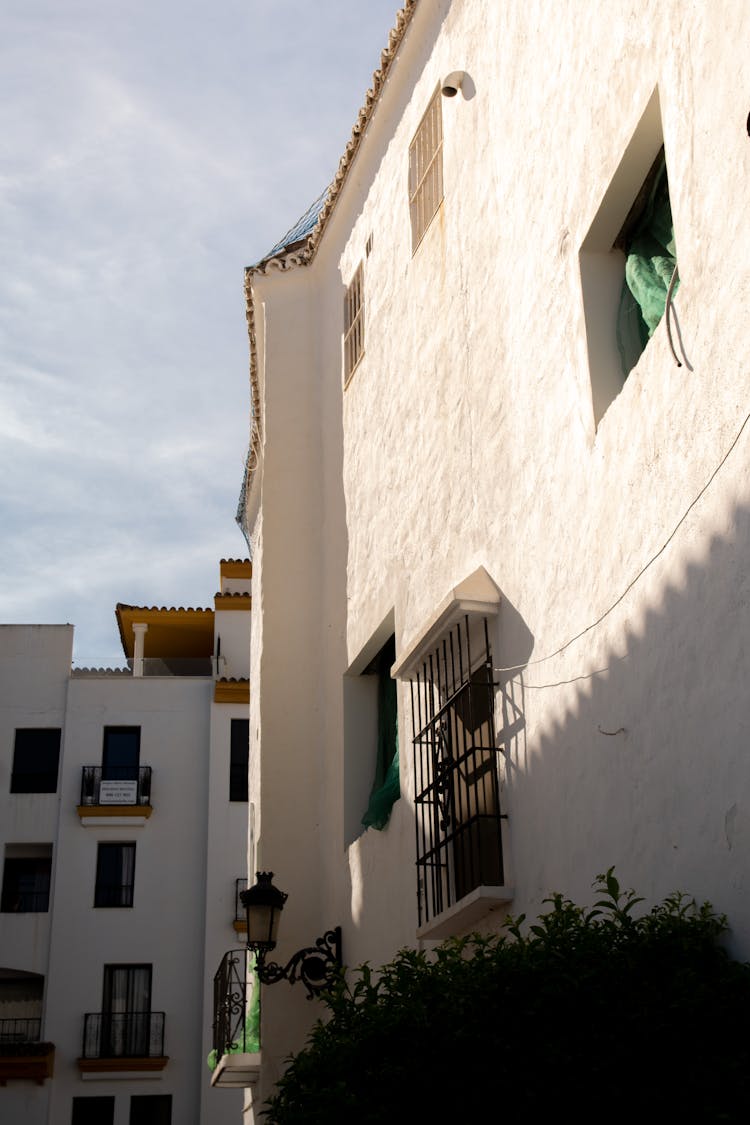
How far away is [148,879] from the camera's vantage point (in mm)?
28719

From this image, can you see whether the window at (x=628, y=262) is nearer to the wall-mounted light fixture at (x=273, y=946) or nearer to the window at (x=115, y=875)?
the wall-mounted light fixture at (x=273, y=946)

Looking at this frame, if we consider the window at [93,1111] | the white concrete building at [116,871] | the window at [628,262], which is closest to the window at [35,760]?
the white concrete building at [116,871]

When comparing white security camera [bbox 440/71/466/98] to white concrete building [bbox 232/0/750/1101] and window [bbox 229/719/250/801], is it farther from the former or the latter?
window [bbox 229/719/250/801]

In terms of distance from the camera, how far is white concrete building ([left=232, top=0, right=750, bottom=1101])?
19.9ft

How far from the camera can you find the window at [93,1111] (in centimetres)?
2670

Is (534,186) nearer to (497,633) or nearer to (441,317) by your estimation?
(441,317)

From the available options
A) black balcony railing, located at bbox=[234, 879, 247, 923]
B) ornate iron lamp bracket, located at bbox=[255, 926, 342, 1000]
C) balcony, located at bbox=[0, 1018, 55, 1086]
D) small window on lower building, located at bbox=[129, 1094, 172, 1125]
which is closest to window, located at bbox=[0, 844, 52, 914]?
balcony, located at bbox=[0, 1018, 55, 1086]

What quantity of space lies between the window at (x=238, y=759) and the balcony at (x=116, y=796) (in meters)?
1.60

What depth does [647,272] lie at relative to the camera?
7.18m

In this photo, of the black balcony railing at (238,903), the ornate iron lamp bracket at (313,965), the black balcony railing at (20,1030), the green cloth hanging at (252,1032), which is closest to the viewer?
the ornate iron lamp bracket at (313,965)

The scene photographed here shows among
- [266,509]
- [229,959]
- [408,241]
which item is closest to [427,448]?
[408,241]

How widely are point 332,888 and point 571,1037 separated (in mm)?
6729

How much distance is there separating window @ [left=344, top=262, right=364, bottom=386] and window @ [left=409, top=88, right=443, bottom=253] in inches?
54.1

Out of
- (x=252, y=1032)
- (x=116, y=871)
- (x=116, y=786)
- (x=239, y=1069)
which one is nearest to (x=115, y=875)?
(x=116, y=871)
